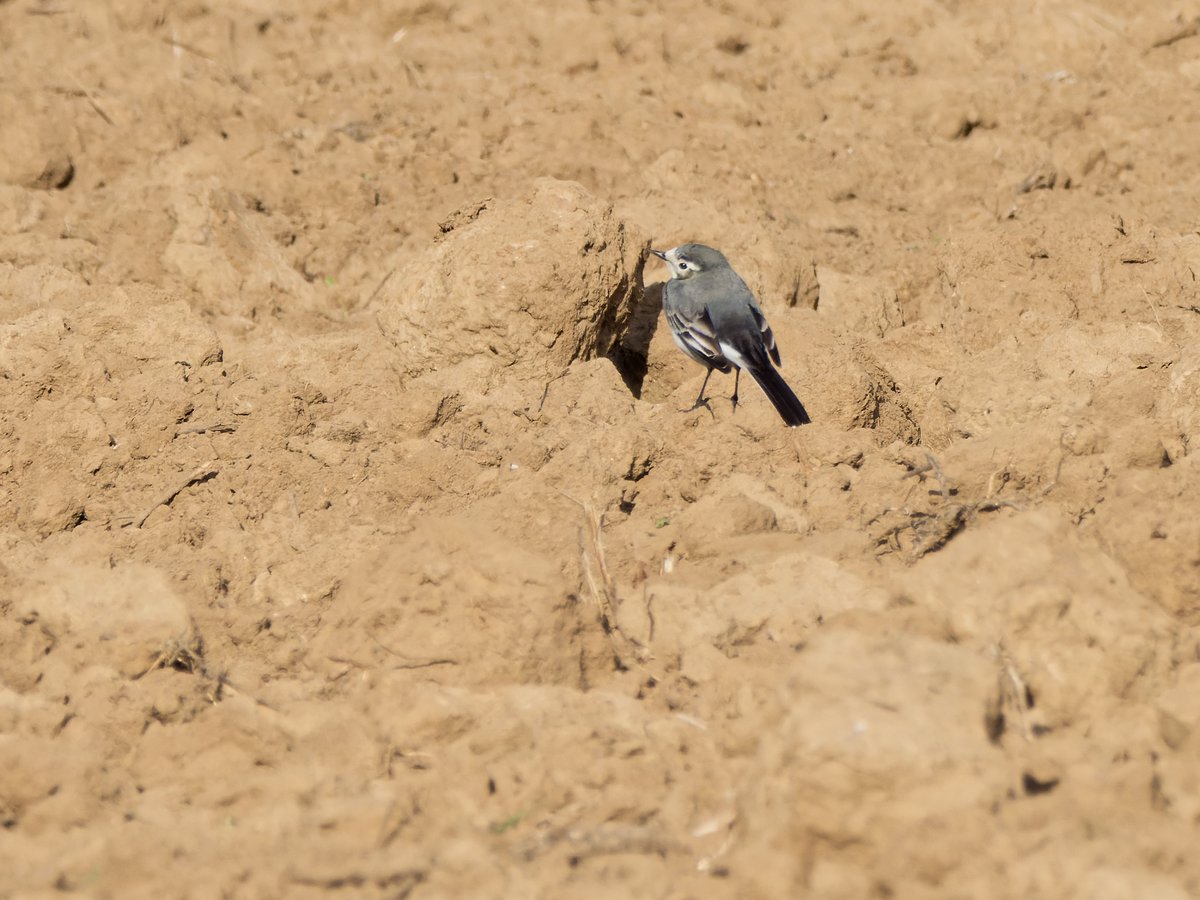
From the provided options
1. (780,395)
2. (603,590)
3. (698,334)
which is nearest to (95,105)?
(698,334)

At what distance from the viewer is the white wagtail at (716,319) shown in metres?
5.26

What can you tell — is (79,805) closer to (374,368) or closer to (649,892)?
(649,892)

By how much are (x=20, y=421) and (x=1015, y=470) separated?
14.7 feet

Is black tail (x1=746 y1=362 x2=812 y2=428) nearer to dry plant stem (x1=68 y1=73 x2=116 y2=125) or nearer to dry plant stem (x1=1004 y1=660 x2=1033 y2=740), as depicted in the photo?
dry plant stem (x1=1004 y1=660 x2=1033 y2=740)

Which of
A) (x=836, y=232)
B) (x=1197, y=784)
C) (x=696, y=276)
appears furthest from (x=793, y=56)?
(x=1197, y=784)

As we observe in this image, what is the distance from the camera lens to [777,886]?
248 centimetres

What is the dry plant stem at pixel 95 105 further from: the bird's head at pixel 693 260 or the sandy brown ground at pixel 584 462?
the bird's head at pixel 693 260

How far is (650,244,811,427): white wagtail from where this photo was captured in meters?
5.26

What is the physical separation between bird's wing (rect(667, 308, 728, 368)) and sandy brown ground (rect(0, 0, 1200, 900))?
11.2 inches

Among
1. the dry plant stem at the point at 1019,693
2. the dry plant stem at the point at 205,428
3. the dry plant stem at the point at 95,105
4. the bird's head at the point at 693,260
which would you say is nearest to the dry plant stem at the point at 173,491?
the dry plant stem at the point at 205,428

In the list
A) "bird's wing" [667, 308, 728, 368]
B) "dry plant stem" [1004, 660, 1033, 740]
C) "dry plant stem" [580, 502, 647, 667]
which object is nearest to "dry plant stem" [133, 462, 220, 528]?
"dry plant stem" [580, 502, 647, 667]

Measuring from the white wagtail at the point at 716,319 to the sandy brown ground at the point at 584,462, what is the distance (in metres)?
0.21

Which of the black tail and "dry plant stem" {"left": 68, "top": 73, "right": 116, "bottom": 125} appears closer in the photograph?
the black tail

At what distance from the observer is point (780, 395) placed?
4.98 metres
